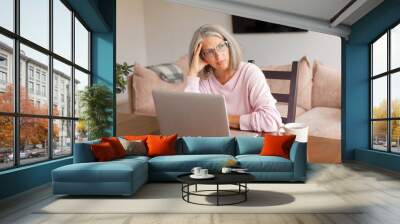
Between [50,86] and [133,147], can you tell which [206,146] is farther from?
[50,86]

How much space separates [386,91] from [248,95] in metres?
3.00

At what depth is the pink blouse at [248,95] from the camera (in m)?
9.23

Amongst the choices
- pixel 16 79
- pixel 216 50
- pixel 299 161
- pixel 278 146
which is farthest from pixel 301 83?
pixel 16 79

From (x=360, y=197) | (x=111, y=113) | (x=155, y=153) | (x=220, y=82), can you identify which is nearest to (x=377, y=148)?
(x=220, y=82)

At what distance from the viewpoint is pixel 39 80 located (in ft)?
19.8

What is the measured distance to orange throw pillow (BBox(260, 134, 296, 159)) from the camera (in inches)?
253

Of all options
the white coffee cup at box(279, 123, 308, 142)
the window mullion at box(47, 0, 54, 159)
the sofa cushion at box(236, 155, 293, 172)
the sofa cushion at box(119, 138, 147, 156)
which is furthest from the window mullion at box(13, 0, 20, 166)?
the white coffee cup at box(279, 123, 308, 142)

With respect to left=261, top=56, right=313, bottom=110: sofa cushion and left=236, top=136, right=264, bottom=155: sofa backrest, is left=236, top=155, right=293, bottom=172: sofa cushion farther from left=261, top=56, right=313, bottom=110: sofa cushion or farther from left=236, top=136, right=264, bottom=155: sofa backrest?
left=261, top=56, right=313, bottom=110: sofa cushion

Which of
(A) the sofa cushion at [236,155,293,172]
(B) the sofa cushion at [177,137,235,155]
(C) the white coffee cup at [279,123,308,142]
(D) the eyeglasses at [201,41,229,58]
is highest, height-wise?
(D) the eyeglasses at [201,41,229,58]

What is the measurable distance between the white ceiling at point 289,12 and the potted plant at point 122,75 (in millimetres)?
1970

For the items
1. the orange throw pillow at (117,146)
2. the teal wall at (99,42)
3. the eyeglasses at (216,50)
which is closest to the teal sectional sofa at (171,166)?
the orange throw pillow at (117,146)

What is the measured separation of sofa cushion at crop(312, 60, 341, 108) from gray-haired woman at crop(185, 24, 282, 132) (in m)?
1.04

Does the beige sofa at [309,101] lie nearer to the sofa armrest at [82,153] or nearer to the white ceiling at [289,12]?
the white ceiling at [289,12]

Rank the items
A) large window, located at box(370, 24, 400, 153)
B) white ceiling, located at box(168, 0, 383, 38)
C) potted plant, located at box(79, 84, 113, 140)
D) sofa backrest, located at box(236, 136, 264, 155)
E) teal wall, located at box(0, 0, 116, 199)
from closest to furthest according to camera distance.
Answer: teal wall, located at box(0, 0, 116, 199), sofa backrest, located at box(236, 136, 264, 155), potted plant, located at box(79, 84, 113, 140), large window, located at box(370, 24, 400, 153), white ceiling, located at box(168, 0, 383, 38)
